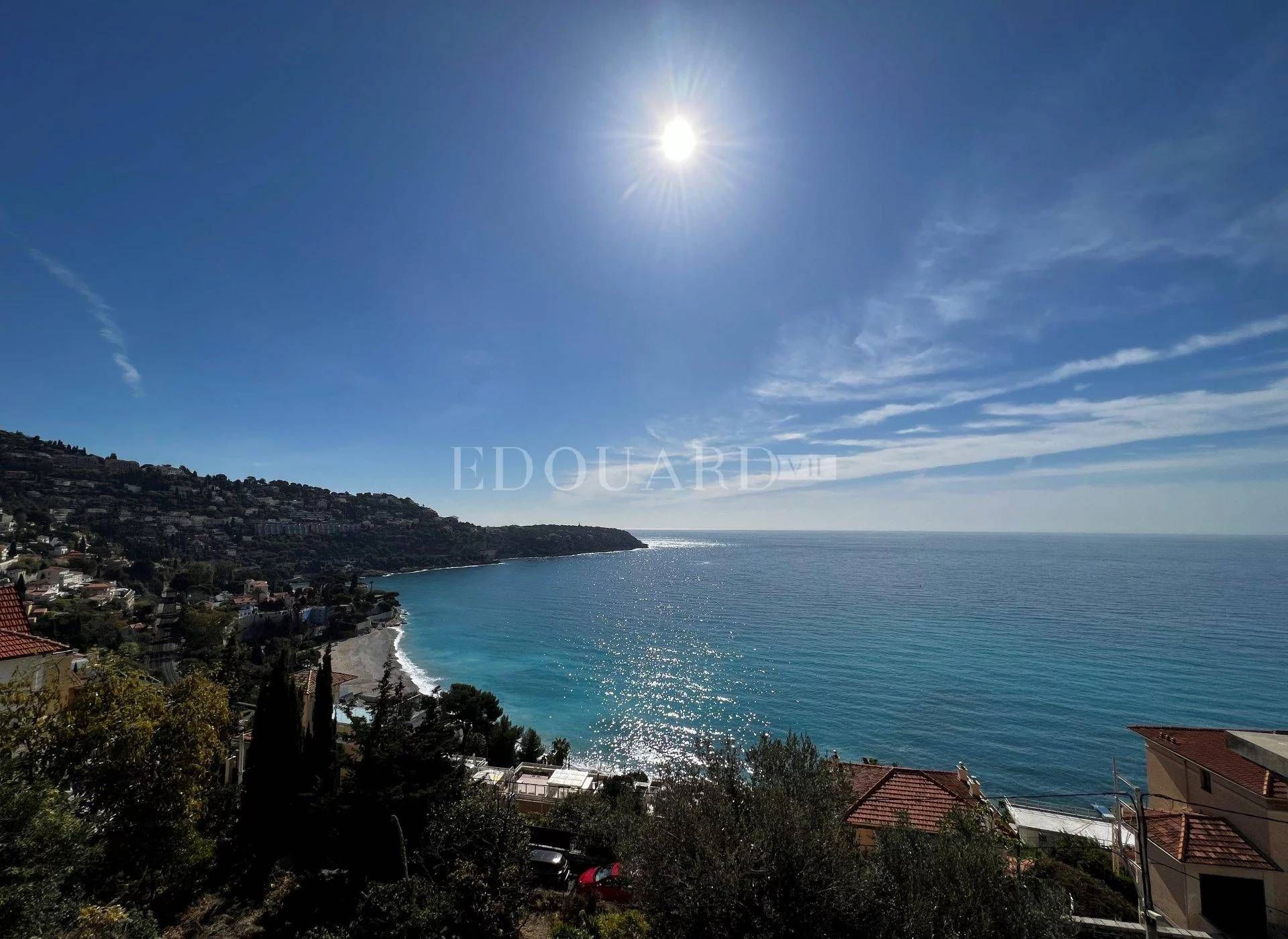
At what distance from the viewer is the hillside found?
96.0 meters

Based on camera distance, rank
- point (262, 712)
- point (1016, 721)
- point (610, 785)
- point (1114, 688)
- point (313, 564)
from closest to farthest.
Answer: point (262, 712), point (610, 785), point (1016, 721), point (1114, 688), point (313, 564)

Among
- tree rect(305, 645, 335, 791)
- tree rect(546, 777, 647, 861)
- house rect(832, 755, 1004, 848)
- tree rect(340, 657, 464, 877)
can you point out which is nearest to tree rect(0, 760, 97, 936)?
tree rect(340, 657, 464, 877)

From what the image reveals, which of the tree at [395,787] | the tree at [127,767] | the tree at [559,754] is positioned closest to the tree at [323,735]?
the tree at [395,787]

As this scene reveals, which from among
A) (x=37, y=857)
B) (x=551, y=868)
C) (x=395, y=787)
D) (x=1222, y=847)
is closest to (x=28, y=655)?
(x=37, y=857)

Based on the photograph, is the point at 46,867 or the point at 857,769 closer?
the point at 46,867

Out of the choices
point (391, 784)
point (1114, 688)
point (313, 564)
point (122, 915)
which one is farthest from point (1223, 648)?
point (313, 564)

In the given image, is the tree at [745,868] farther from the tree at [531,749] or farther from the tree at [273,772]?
the tree at [531,749]

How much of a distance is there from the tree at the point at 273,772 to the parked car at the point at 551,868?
16.4ft

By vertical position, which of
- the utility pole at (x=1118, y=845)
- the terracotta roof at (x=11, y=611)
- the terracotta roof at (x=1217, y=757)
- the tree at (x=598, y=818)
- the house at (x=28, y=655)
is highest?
the terracotta roof at (x=11, y=611)

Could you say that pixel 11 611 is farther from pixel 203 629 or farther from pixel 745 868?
pixel 203 629

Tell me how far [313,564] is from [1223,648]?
133 m

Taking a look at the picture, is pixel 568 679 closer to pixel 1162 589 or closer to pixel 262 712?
pixel 262 712

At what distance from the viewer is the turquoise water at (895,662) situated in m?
30.9

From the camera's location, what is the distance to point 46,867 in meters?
6.05
